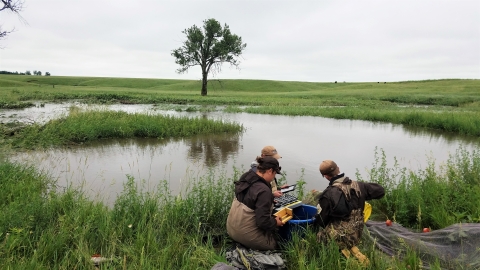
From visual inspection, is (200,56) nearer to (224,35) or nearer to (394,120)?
(224,35)

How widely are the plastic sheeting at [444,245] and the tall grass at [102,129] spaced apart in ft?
32.2

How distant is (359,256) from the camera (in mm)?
3637

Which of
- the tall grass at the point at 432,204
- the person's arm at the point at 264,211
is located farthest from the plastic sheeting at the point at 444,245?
the person's arm at the point at 264,211

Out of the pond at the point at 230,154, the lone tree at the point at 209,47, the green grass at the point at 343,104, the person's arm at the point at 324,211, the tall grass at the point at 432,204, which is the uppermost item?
the lone tree at the point at 209,47

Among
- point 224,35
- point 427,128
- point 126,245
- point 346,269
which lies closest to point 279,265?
point 346,269

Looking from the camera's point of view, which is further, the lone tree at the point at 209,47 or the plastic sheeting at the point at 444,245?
the lone tree at the point at 209,47

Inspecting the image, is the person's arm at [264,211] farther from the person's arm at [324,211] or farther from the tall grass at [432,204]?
the tall grass at [432,204]

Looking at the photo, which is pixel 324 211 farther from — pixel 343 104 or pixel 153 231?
pixel 343 104

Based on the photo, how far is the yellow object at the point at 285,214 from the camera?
153 inches

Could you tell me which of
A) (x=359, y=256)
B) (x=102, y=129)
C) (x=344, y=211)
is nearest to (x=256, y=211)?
(x=344, y=211)

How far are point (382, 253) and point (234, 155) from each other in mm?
6395

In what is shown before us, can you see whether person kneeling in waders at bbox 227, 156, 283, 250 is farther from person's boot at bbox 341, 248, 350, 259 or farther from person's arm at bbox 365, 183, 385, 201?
person's arm at bbox 365, 183, 385, 201

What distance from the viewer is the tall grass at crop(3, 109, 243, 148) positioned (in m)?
10.3

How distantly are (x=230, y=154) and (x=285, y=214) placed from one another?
6062 mm
